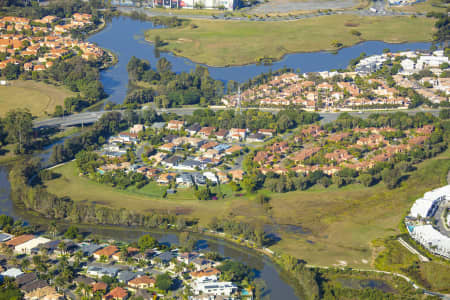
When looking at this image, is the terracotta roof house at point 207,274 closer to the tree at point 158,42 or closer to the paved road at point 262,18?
the tree at point 158,42

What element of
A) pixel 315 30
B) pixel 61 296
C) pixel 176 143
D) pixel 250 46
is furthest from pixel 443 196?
pixel 315 30

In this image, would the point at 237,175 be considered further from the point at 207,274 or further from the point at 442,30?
the point at 442,30

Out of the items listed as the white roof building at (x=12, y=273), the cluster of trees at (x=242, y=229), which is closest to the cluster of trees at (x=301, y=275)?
the cluster of trees at (x=242, y=229)

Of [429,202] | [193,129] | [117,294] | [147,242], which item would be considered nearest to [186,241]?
[147,242]

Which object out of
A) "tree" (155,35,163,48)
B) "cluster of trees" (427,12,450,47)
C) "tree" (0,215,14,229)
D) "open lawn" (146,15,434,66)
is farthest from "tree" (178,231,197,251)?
"cluster of trees" (427,12,450,47)

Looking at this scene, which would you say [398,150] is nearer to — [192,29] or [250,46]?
[250,46]

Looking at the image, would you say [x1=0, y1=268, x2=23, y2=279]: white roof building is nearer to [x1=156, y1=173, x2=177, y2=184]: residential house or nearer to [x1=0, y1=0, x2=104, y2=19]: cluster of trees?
[x1=156, y1=173, x2=177, y2=184]: residential house
